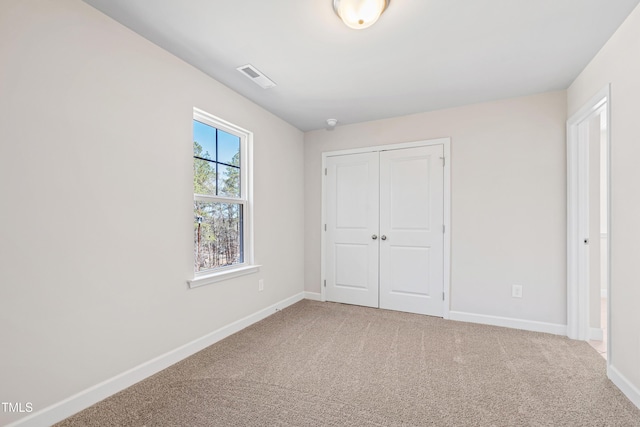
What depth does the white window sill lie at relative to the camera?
8.06 feet

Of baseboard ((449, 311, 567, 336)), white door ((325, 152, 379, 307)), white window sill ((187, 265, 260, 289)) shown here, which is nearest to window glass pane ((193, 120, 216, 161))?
white window sill ((187, 265, 260, 289))

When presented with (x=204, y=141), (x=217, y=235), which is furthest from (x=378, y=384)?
(x=204, y=141)

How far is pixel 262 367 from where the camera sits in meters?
2.20

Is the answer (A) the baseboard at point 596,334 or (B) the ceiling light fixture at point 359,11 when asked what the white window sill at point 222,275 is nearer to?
(B) the ceiling light fixture at point 359,11

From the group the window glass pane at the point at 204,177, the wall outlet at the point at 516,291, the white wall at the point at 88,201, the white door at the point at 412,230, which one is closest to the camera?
the white wall at the point at 88,201

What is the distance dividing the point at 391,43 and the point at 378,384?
93.7 inches

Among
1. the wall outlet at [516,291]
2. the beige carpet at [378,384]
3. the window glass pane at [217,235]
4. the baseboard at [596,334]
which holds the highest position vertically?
the window glass pane at [217,235]

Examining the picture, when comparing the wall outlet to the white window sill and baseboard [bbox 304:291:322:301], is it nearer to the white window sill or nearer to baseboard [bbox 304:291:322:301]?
baseboard [bbox 304:291:322:301]

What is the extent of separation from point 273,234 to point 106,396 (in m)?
2.05

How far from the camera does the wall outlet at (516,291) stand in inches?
118

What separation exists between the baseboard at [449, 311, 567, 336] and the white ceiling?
2311 millimetres

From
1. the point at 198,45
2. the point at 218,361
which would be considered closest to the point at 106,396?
the point at 218,361

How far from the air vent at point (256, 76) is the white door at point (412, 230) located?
166cm

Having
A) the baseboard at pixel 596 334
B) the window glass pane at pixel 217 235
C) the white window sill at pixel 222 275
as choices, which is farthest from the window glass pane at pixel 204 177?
the baseboard at pixel 596 334
